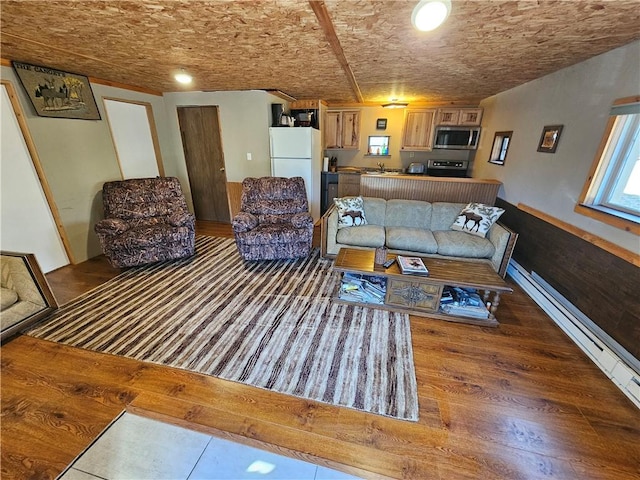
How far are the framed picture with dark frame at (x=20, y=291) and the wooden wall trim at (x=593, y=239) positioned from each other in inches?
171

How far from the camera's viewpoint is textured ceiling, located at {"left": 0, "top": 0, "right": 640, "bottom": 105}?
141 centimetres

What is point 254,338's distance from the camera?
2035 millimetres

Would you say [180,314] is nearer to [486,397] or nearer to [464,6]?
[486,397]

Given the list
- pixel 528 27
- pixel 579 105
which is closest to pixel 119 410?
pixel 528 27

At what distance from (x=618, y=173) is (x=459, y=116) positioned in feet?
10.9

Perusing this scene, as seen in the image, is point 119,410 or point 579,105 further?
point 579,105

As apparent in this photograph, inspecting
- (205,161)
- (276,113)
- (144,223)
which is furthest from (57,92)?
(276,113)

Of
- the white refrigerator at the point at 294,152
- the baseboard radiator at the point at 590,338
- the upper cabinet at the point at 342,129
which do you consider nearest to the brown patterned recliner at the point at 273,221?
the white refrigerator at the point at 294,152

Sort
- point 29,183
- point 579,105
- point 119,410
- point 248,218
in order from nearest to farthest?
point 119,410 → point 579,105 → point 29,183 → point 248,218

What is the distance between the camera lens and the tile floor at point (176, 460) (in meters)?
1.25

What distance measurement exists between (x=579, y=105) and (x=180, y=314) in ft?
13.1

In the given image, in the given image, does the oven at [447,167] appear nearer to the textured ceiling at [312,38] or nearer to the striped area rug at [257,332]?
the textured ceiling at [312,38]

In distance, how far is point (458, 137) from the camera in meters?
4.80

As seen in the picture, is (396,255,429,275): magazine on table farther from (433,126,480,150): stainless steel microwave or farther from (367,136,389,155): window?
(367,136,389,155): window
